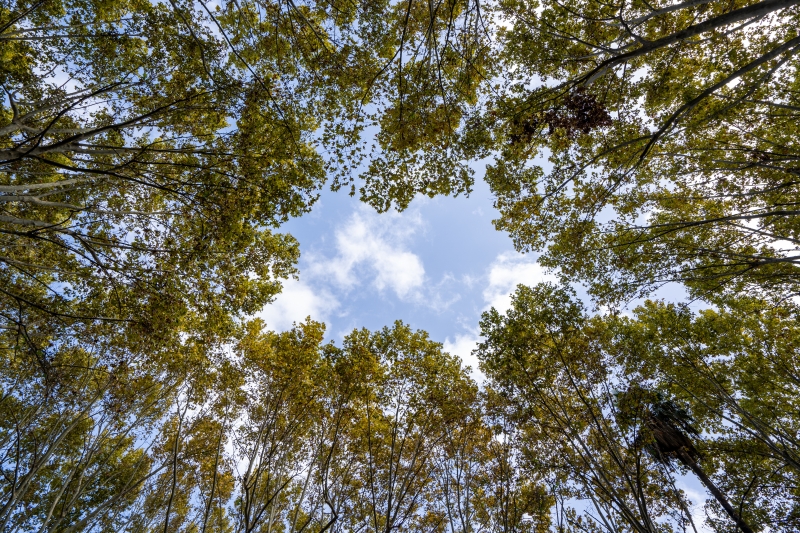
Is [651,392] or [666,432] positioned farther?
[666,432]

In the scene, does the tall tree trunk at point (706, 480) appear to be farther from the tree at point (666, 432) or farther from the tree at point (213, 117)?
the tree at point (213, 117)

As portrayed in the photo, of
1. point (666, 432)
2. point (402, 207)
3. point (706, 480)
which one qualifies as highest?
point (402, 207)

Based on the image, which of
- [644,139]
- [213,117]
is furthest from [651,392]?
[213,117]

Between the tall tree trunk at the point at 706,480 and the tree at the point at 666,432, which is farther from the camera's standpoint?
the tall tree trunk at the point at 706,480

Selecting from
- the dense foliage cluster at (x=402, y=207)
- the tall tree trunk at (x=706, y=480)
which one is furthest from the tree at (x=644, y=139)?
the tall tree trunk at (x=706, y=480)

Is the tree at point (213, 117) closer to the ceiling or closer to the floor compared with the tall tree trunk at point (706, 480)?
closer to the ceiling

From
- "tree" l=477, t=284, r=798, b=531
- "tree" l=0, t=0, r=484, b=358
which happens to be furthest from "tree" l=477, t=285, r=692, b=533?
"tree" l=0, t=0, r=484, b=358

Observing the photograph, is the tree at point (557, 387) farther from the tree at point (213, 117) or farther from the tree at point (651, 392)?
the tree at point (213, 117)

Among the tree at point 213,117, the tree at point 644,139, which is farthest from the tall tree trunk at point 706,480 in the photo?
the tree at point 213,117

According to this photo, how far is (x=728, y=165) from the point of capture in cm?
698

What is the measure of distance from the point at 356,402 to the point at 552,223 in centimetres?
721

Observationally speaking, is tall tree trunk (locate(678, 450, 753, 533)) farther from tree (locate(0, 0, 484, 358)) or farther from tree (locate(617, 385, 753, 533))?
tree (locate(0, 0, 484, 358))

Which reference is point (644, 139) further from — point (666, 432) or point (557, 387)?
point (666, 432)

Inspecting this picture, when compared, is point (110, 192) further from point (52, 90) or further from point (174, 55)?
point (174, 55)
